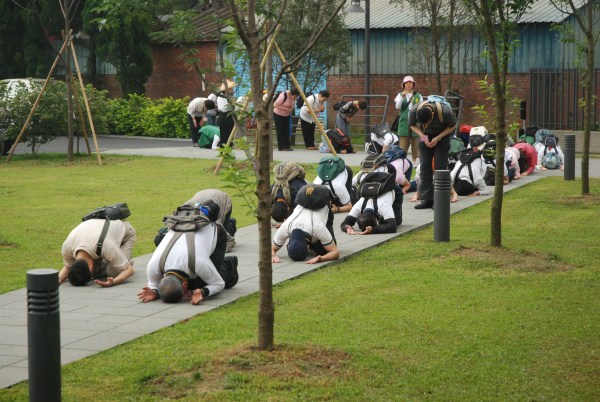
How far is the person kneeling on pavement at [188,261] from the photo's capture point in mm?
9539

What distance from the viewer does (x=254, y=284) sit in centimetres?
1053

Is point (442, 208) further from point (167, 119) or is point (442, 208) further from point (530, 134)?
point (167, 119)

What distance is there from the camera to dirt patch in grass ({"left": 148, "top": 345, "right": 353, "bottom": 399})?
→ 21.9 ft

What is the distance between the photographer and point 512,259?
11.4 meters

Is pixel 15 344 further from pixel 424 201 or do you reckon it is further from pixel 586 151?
pixel 586 151

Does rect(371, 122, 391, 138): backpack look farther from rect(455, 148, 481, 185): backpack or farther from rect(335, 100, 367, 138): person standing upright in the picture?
rect(335, 100, 367, 138): person standing upright

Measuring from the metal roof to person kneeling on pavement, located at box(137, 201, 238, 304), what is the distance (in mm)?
22970

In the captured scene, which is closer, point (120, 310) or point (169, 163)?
point (120, 310)

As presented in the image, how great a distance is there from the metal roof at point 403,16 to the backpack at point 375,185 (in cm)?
1862

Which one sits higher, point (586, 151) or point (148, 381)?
point (586, 151)

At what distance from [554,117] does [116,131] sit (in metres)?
15.9

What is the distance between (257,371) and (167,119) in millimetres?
28827

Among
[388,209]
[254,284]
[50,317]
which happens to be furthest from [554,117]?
[50,317]

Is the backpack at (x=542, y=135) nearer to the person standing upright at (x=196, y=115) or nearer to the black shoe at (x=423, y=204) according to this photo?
the black shoe at (x=423, y=204)
